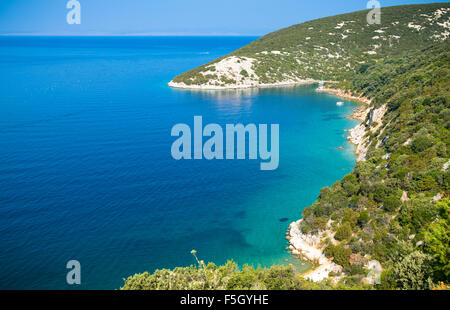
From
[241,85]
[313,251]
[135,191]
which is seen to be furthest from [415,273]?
[241,85]

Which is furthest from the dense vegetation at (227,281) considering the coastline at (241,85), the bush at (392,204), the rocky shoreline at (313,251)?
the coastline at (241,85)

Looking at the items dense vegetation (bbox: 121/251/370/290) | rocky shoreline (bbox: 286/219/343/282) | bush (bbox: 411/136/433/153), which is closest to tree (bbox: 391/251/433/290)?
dense vegetation (bbox: 121/251/370/290)

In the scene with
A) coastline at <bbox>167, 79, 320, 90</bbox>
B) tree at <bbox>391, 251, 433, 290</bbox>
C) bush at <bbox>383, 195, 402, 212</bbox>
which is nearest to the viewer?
tree at <bbox>391, 251, 433, 290</bbox>

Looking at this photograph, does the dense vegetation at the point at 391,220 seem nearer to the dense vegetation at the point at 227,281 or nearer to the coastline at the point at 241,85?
the dense vegetation at the point at 227,281

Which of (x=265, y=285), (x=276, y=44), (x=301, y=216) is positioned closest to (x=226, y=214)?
(x=301, y=216)

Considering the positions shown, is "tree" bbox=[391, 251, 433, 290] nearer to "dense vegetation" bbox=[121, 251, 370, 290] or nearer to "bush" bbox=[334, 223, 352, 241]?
"dense vegetation" bbox=[121, 251, 370, 290]
